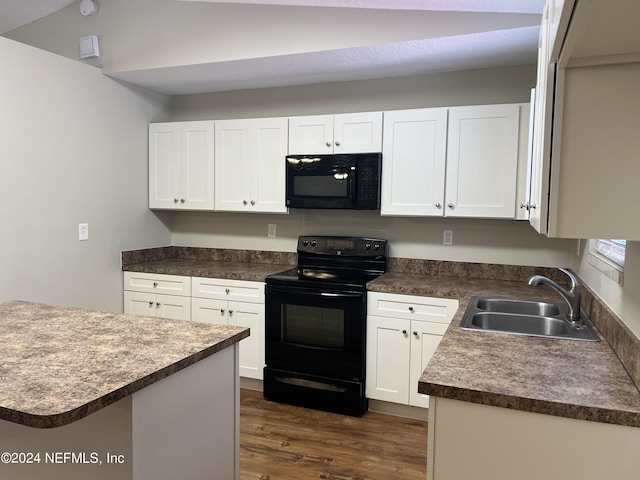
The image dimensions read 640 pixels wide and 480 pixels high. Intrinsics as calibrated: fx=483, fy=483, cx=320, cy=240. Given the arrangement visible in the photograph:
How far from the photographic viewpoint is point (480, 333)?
1.88m

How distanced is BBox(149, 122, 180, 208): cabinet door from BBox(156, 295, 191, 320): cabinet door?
0.76 m

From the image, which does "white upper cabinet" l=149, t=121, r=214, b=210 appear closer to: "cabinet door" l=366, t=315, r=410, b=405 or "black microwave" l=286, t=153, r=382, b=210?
"black microwave" l=286, t=153, r=382, b=210

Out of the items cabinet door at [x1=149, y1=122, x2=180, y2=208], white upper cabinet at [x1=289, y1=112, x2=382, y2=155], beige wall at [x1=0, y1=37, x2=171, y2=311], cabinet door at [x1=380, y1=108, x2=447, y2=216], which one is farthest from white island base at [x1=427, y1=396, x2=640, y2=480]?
cabinet door at [x1=149, y1=122, x2=180, y2=208]

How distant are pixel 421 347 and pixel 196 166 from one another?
2.17 meters

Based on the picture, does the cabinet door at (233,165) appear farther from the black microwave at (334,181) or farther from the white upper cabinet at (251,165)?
the black microwave at (334,181)

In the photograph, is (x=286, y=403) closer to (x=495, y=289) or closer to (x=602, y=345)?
(x=495, y=289)

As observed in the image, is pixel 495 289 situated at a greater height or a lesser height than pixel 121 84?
lesser

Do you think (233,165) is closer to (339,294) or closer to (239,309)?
(239,309)

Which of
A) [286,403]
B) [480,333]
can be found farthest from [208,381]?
[286,403]

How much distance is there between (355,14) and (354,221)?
1.45 meters

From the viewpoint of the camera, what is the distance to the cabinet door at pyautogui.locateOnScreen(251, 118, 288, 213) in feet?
11.5

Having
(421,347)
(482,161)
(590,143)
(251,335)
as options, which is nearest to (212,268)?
(251,335)

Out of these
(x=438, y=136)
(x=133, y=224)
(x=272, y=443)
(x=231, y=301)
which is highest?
(x=438, y=136)

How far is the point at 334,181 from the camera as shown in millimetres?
3305
